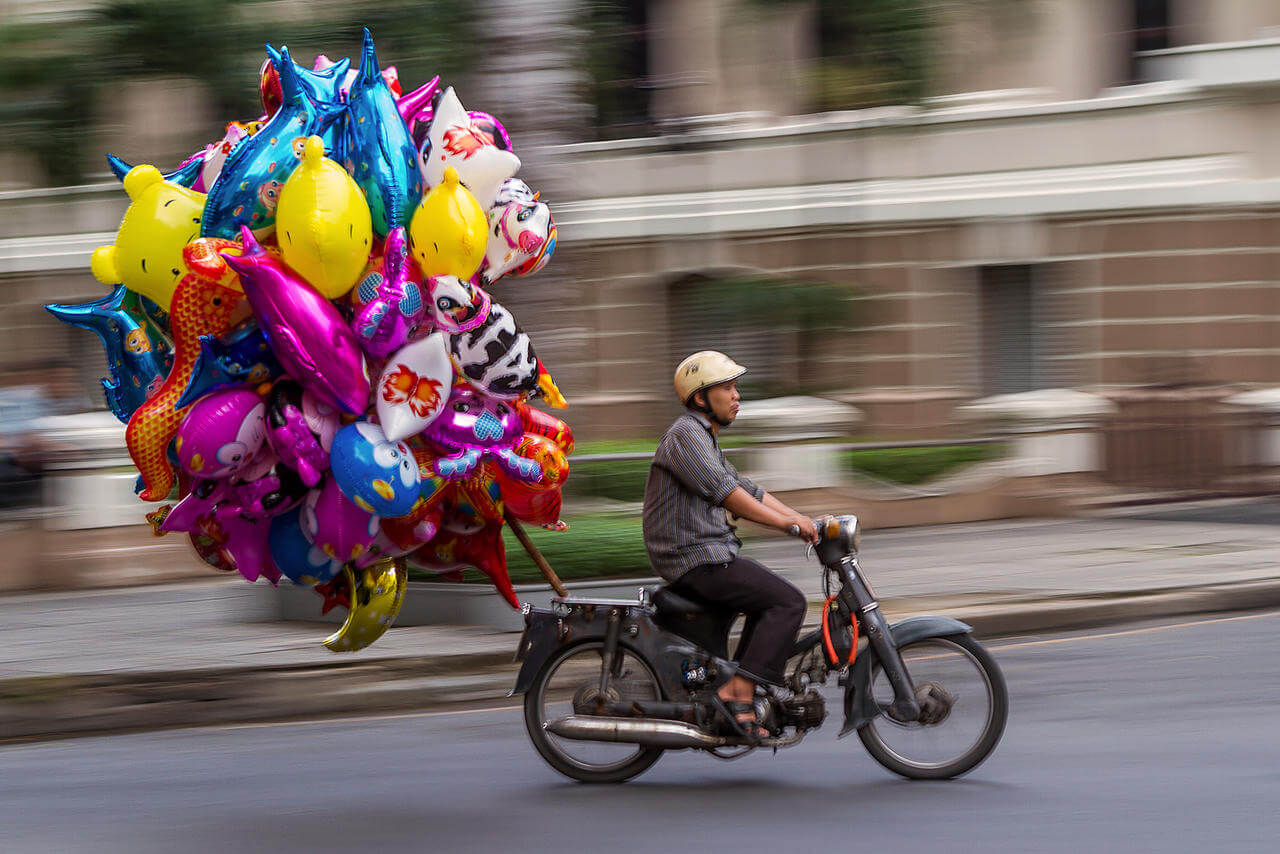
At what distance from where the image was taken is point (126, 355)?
6.82 meters

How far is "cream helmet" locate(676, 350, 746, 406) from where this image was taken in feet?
22.6

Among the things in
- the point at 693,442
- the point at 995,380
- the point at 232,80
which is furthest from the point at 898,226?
the point at 693,442

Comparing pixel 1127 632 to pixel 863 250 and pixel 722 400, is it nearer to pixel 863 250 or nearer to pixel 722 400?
pixel 722 400

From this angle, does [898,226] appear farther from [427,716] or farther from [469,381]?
[469,381]

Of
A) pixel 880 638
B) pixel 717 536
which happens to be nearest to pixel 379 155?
pixel 717 536

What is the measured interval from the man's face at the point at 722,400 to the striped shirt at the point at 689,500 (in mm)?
64

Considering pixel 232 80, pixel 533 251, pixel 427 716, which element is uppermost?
pixel 232 80

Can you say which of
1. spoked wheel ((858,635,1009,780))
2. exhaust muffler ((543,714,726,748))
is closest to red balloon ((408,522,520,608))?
exhaust muffler ((543,714,726,748))

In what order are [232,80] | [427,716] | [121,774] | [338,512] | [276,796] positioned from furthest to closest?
[232,80], [427,716], [121,774], [276,796], [338,512]

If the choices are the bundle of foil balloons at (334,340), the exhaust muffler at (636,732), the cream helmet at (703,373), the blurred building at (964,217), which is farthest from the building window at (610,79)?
the exhaust muffler at (636,732)

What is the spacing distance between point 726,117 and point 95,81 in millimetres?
12911

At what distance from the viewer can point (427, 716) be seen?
29.3 ft

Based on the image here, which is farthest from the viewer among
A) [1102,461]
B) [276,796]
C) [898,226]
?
[898,226]

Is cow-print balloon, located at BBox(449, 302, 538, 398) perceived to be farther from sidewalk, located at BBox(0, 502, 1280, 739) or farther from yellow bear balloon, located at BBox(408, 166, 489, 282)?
sidewalk, located at BBox(0, 502, 1280, 739)
